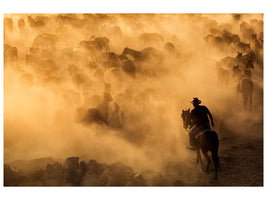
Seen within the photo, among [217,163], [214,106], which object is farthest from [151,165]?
[214,106]

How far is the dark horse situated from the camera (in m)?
5.91

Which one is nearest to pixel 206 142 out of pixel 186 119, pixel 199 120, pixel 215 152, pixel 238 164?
pixel 215 152

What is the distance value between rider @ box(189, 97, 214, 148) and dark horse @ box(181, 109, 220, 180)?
0.06 meters

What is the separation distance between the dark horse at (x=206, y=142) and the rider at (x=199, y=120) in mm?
64

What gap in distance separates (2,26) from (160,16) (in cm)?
288

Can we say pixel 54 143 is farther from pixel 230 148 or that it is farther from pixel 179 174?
pixel 230 148

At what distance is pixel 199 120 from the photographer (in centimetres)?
601

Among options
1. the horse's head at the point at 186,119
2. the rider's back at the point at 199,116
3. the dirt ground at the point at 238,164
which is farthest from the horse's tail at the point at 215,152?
the horse's head at the point at 186,119

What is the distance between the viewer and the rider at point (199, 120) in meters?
6.00

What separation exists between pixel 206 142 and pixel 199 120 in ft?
1.29

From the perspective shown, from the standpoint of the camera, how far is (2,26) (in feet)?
20.7

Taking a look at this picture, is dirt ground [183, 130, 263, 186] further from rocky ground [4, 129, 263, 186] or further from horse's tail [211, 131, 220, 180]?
horse's tail [211, 131, 220, 180]

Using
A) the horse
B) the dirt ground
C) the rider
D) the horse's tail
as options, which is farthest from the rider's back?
the horse

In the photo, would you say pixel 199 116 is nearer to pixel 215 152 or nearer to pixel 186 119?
pixel 186 119
